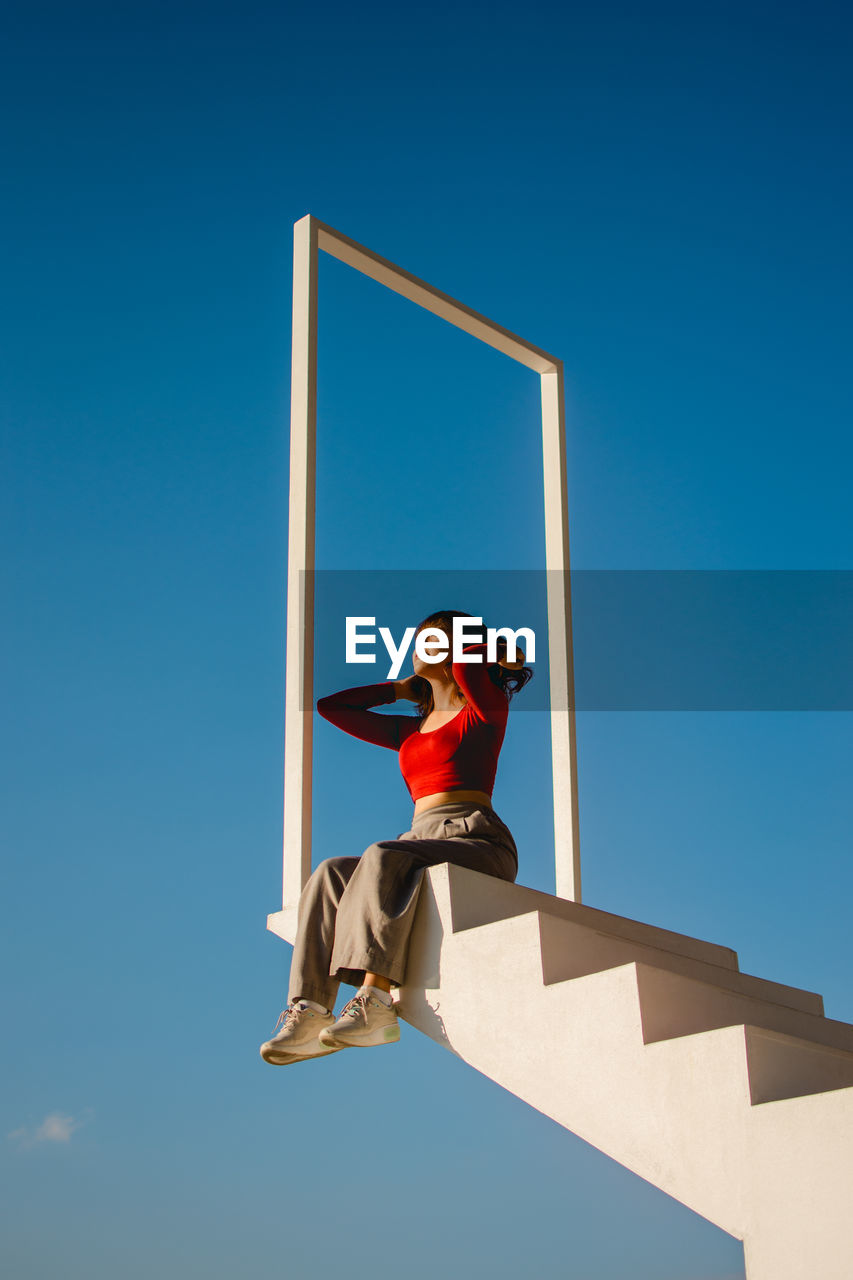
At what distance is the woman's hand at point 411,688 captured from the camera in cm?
411

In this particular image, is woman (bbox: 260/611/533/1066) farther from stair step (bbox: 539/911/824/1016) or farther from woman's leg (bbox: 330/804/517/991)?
stair step (bbox: 539/911/824/1016)

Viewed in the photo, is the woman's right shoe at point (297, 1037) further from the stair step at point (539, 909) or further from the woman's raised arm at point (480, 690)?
the woman's raised arm at point (480, 690)

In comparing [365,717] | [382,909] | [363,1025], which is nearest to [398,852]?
[382,909]

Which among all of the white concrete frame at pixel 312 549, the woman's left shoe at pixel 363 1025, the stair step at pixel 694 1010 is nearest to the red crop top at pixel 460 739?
the white concrete frame at pixel 312 549

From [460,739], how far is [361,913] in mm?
684

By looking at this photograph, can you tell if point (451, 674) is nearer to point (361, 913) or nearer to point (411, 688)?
point (411, 688)

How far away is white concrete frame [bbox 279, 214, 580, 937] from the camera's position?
3.73 metres

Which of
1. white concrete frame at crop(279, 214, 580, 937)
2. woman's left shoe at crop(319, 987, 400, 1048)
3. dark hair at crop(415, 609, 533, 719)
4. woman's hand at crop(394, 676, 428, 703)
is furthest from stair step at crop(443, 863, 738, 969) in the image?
woman's hand at crop(394, 676, 428, 703)

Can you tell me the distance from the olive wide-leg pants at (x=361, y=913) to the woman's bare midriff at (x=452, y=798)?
20 centimetres

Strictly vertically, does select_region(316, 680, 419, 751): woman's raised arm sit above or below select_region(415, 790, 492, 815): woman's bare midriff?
above

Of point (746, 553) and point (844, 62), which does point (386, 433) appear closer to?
point (746, 553)

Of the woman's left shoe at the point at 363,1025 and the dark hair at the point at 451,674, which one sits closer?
the woman's left shoe at the point at 363,1025

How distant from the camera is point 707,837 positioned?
7.45 metres

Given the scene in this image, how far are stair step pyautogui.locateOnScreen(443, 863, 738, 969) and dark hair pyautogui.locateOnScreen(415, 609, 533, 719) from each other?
647 millimetres
